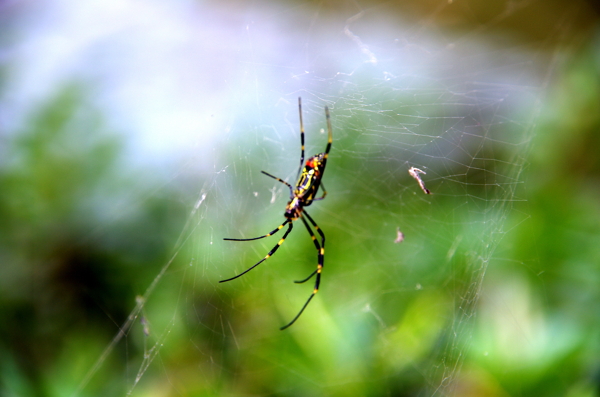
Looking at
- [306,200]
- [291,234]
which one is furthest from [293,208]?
[291,234]

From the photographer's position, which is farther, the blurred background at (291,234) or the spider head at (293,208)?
the spider head at (293,208)

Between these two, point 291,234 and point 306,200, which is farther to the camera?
point 291,234

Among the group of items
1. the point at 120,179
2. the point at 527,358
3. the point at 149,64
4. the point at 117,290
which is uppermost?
the point at 149,64

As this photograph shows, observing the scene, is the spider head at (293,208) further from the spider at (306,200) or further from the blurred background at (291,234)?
the blurred background at (291,234)

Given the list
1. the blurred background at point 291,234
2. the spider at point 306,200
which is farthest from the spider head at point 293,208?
the blurred background at point 291,234

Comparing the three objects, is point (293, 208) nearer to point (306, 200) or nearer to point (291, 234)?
point (306, 200)

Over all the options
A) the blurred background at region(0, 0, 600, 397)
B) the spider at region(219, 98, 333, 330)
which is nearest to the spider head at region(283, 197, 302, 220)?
the spider at region(219, 98, 333, 330)

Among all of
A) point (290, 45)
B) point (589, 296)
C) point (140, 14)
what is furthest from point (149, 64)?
point (589, 296)

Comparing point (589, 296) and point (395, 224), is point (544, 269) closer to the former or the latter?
point (589, 296)
